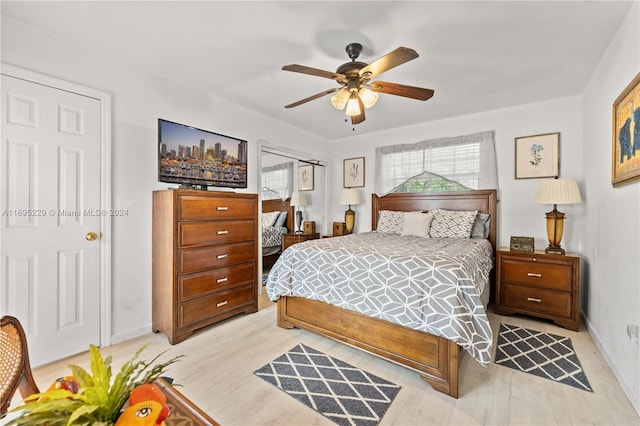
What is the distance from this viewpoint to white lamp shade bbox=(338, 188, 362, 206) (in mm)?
4668

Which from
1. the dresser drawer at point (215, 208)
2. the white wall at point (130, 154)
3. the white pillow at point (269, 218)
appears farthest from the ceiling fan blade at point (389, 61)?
the white pillow at point (269, 218)

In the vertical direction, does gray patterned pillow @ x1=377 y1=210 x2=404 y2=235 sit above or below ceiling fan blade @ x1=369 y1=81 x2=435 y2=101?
below

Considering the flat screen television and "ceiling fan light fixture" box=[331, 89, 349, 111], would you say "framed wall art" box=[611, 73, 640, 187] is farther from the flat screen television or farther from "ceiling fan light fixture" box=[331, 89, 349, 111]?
the flat screen television

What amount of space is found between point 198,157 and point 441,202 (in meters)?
3.25

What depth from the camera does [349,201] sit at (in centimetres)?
466

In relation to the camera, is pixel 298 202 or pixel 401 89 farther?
pixel 298 202

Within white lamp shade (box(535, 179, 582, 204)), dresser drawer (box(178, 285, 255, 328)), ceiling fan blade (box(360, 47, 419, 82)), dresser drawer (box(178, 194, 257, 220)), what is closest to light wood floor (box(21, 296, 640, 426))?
dresser drawer (box(178, 285, 255, 328))

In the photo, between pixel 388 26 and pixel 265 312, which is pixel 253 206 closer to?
pixel 265 312

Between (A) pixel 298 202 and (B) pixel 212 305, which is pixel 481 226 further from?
(B) pixel 212 305

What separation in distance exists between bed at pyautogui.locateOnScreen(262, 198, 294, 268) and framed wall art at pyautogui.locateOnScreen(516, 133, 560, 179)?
334 cm

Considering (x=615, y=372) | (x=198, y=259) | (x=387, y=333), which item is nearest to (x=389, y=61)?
(x=387, y=333)

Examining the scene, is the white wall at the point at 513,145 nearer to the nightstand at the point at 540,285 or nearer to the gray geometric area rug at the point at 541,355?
the nightstand at the point at 540,285

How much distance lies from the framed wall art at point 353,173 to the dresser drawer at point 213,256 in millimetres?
2433

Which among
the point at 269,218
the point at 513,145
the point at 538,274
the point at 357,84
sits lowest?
the point at 538,274
